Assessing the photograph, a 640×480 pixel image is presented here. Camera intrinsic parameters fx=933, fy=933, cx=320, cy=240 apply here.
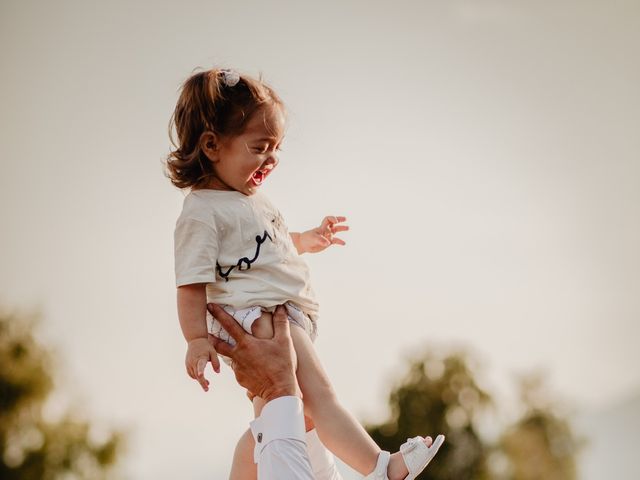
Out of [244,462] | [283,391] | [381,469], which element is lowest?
[244,462]

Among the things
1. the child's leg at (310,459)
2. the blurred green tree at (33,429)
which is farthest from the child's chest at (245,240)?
the blurred green tree at (33,429)

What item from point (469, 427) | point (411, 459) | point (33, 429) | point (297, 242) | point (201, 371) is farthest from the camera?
point (469, 427)

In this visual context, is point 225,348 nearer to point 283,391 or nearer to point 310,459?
point 283,391

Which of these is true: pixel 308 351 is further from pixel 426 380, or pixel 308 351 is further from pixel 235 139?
pixel 426 380

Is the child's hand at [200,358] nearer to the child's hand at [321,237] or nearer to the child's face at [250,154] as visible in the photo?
the child's face at [250,154]

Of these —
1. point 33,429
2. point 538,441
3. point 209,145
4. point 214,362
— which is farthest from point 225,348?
point 538,441

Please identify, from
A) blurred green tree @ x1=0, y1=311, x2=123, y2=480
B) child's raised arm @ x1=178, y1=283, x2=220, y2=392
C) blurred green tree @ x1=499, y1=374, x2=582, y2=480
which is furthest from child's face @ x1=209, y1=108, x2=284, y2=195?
blurred green tree @ x1=499, y1=374, x2=582, y2=480

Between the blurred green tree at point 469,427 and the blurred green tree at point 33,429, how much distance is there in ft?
31.1

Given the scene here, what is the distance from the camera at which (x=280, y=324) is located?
3291mm

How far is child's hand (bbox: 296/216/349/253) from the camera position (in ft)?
13.1

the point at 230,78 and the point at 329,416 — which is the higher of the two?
the point at 230,78

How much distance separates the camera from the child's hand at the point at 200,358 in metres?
3.07

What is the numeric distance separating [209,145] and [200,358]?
804mm

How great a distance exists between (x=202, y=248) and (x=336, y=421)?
76cm
